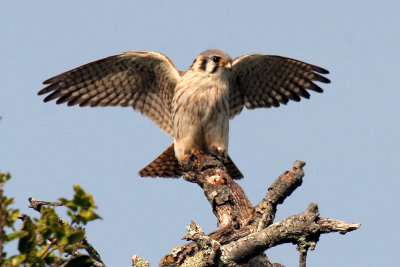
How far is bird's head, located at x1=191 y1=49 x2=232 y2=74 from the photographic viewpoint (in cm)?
820

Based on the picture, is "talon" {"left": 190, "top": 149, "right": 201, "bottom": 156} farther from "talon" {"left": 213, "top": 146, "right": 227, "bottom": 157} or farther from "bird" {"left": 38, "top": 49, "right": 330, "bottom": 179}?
"talon" {"left": 213, "top": 146, "right": 227, "bottom": 157}

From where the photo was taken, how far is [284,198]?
5.81m

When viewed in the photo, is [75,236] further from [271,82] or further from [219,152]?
[271,82]

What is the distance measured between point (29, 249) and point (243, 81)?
6.37 m

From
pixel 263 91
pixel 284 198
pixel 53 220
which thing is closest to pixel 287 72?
pixel 263 91

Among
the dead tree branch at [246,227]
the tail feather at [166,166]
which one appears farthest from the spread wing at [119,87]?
the dead tree branch at [246,227]

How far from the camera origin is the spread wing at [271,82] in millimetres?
9047

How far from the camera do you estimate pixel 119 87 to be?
895 centimetres

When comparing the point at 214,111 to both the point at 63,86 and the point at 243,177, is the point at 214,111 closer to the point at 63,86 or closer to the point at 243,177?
the point at 243,177

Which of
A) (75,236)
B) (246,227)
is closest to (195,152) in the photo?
(246,227)

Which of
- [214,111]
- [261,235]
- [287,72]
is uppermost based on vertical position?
[287,72]

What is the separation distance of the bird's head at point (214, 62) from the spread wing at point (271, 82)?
2.10 feet

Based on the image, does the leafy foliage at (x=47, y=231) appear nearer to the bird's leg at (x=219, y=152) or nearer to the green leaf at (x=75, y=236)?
the green leaf at (x=75, y=236)

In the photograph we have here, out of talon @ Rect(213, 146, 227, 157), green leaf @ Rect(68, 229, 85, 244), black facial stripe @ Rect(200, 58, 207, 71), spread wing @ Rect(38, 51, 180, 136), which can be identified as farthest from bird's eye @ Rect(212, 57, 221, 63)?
green leaf @ Rect(68, 229, 85, 244)
